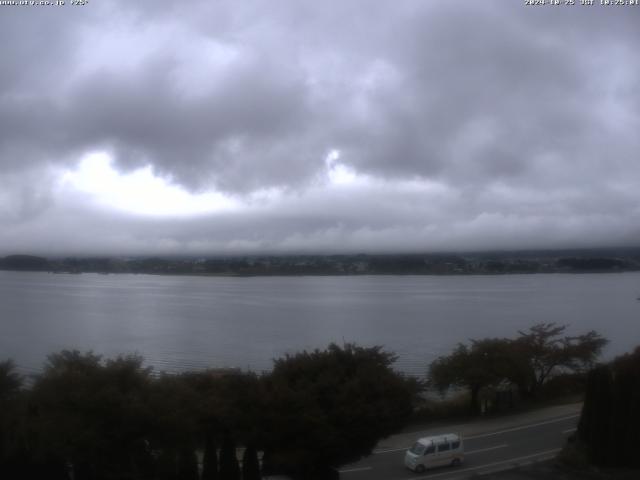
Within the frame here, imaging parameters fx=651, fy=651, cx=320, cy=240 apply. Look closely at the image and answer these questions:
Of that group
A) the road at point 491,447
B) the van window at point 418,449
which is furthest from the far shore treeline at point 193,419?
the road at point 491,447

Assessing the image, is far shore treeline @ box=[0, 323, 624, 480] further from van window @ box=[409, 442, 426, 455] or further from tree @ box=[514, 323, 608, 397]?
tree @ box=[514, 323, 608, 397]

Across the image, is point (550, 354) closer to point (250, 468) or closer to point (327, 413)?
point (327, 413)

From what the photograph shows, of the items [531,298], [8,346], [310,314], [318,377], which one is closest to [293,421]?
[318,377]

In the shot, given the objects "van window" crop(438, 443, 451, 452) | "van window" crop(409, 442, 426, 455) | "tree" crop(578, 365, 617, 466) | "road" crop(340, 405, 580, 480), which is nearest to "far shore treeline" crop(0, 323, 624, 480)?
"van window" crop(409, 442, 426, 455)

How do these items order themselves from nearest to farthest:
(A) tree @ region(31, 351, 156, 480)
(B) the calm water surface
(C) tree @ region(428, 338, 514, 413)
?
1. (A) tree @ region(31, 351, 156, 480)
2. (C) tree @ region(428, 338, 514, 413)
3. (B) the calm water surface

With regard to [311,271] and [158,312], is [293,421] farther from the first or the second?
[311,271]
